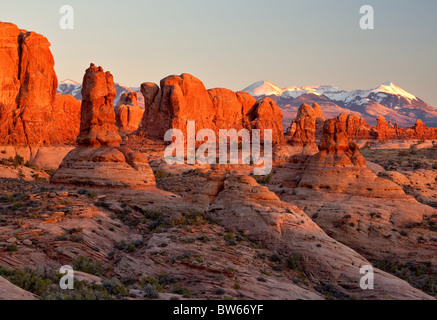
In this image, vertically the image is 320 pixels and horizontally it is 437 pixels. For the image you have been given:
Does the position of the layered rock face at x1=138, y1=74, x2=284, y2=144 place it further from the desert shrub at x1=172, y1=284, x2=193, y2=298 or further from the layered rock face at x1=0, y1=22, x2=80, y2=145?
the desert shrub at x1=172, y1=284, x2=193, y2=298

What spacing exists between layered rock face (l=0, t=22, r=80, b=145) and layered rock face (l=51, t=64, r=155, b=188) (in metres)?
24.2

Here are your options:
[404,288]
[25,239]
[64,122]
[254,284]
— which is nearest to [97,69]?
[25,239]

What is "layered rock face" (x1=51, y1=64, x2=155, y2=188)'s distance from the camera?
94.0ft

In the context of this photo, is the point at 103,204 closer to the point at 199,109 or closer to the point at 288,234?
the point at 288,234

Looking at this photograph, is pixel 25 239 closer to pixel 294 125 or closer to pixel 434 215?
pixel 434 215

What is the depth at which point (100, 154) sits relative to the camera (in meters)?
29.6

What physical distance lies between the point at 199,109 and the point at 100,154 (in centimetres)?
4412
